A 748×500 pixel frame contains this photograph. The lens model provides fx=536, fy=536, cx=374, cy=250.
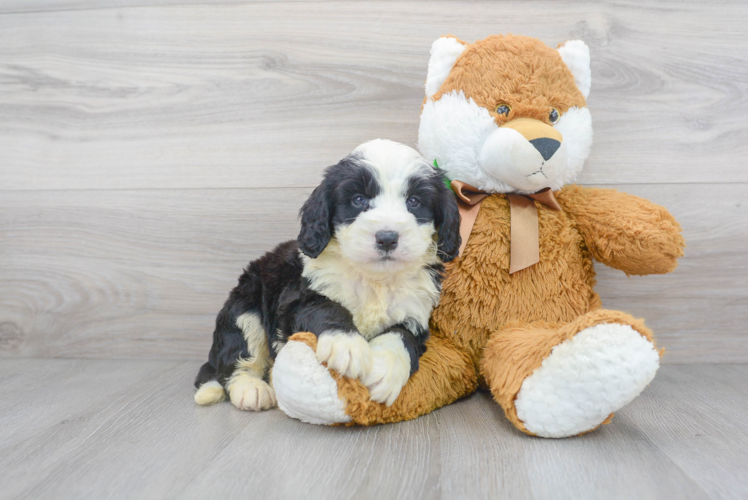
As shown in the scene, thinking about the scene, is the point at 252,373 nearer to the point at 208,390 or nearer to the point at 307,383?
the point at 208,390

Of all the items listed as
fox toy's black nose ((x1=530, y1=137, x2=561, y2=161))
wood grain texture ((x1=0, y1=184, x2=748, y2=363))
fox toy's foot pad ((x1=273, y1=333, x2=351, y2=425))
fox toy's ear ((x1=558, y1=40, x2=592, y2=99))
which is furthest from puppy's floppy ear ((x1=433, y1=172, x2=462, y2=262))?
wood grain texture ((x1=0, y1=184, x2=748, y2=363))

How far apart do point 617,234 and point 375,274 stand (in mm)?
624

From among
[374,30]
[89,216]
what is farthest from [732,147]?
[89,216]

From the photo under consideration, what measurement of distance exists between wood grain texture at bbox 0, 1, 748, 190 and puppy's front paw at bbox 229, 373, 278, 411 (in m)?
0.67

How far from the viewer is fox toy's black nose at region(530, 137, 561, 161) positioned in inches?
49.4

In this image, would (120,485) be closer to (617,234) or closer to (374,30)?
(617,234)

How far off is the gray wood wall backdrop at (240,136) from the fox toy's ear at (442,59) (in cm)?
28

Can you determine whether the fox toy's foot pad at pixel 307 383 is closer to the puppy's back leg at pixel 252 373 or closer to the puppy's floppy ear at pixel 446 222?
the puppy's back leg at pixel 252 373

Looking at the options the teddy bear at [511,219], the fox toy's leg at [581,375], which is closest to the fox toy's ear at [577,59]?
the teddy bear at [511,219]

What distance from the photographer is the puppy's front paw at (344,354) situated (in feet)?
3.59

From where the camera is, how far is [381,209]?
1.17 metres

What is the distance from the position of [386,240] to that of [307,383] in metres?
0.34

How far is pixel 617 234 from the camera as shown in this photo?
1342 mm

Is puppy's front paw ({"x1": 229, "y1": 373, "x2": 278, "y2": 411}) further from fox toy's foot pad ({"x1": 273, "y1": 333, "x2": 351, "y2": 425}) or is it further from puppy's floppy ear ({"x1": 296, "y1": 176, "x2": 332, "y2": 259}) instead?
puppy's floppy ear ({"x1": 296, "y1": 176, "x2": 332, "y2": 259})
